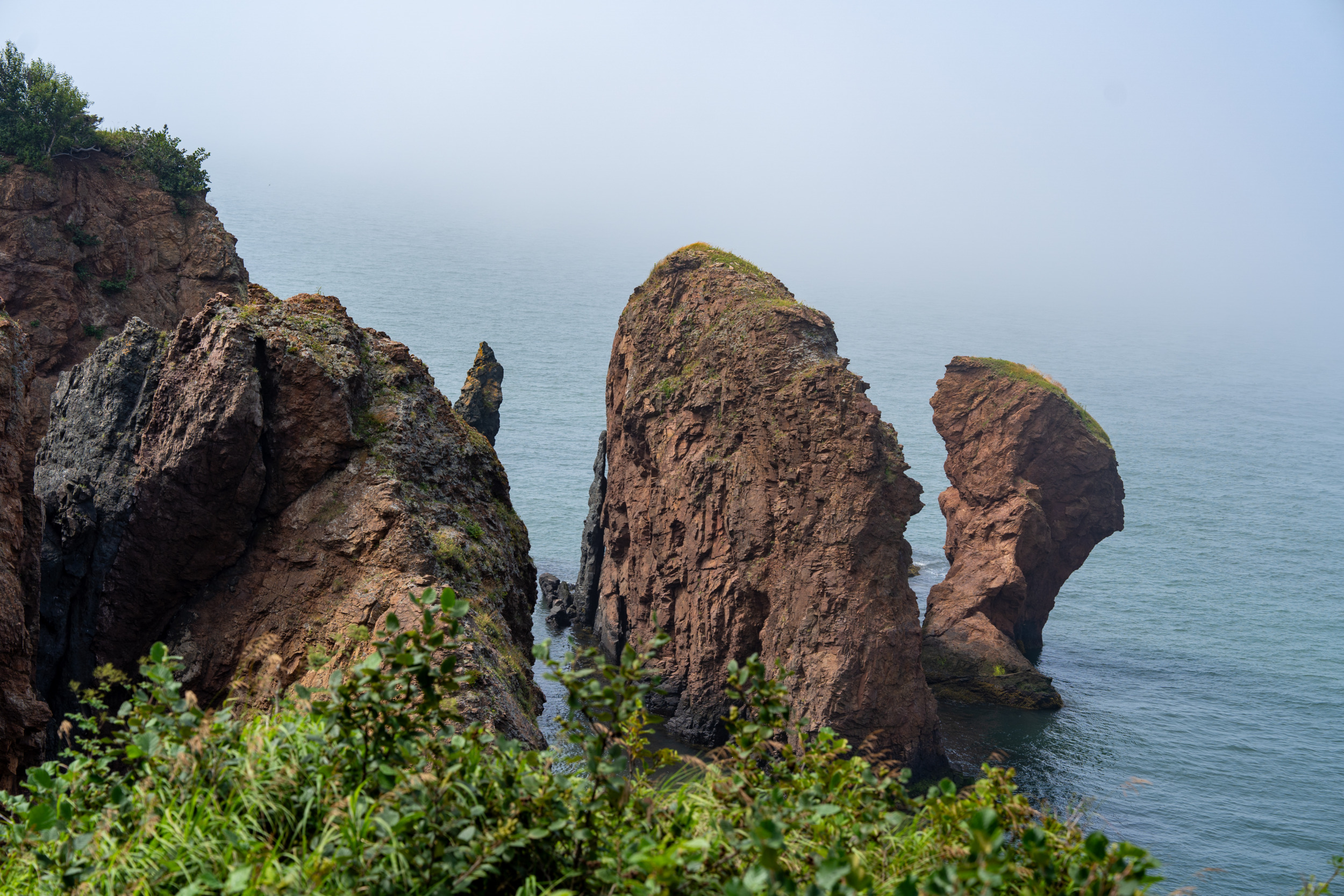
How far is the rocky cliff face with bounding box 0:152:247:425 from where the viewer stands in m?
32.4

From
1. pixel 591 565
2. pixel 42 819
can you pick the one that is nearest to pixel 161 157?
pixel 591 565

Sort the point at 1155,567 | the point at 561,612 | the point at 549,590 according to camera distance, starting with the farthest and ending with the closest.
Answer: the point at 1155,567, the point at 549,590, the point at 561,612

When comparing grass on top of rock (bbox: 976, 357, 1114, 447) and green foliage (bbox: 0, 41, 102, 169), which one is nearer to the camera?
green foliage (bbox: 0, 41, 102, 169)

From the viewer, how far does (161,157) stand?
36.3 meters

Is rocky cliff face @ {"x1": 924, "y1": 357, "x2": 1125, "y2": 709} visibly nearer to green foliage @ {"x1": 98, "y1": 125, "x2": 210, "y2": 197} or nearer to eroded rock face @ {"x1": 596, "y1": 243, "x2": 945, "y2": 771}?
eroded rock face @ {"x1": 596, "y1": 243, "x2": 945, "y2": 771}

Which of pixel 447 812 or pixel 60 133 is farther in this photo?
pixel 60 133

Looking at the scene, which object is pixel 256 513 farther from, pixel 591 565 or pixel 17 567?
pixel 591 565

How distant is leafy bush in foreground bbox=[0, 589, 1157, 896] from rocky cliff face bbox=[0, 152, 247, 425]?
29.7 metres

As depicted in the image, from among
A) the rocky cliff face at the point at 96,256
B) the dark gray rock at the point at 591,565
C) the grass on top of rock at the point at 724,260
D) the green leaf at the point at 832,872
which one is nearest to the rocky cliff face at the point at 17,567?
the green leaf at the point at 832,872

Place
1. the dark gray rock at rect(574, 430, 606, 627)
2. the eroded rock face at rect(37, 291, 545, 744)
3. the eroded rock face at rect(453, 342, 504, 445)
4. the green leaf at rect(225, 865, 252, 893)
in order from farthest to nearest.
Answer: the eroded rock face at rect(453, 342, 504, 445), the dark gray rock at rect(574, 430, 606, 627), the eroded rock face at rect(37, 291, 545, 744), the green leaf at rect(225, 865, 252, 893)

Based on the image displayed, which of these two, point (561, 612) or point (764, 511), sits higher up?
point (764, 511)

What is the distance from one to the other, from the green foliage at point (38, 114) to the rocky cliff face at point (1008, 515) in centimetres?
4519

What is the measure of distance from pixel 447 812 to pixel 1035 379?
174 ft

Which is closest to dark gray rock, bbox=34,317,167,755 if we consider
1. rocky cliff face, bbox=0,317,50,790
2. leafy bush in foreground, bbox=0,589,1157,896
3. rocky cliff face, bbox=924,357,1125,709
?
rocky cliff face, bbox=0,317,50,790
